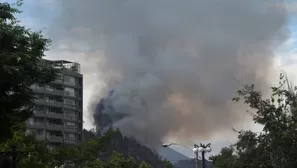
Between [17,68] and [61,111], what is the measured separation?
75.5 metres

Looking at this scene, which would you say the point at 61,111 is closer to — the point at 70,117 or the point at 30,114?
the point at 70,117

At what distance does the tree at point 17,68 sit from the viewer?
1362 cm

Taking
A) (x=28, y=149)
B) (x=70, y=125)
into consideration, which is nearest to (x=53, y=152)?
(x=28, y=149)

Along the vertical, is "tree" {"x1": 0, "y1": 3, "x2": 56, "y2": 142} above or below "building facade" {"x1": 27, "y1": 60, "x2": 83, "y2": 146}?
below

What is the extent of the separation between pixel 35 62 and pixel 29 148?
1478 cm

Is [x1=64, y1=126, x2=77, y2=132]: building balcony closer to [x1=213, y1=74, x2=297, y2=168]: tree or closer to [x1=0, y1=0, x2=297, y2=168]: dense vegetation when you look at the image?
[x1=0, y1=0, x2=297, y2=168]: dense vegetation

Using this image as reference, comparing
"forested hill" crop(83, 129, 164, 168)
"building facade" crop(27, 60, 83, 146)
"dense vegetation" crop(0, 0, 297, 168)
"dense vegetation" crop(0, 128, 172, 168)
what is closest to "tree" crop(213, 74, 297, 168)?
"dense vegetation" crop(0, 0, 297, 168)

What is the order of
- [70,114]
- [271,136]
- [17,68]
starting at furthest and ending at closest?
[70,114] → [271,136] → [17,68]

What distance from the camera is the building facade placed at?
279 feet

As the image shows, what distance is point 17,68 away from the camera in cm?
1352

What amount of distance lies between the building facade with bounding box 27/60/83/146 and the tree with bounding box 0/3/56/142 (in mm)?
69417

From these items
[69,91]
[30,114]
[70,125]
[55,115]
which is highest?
[69,91]

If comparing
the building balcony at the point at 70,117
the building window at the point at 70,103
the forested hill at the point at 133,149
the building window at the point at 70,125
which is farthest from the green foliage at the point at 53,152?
the forested hill at the point at 133,149

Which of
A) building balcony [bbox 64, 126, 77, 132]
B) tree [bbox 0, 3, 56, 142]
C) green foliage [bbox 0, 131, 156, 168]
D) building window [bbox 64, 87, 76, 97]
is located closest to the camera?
tree [bbox 0, 3, 56, 142]
